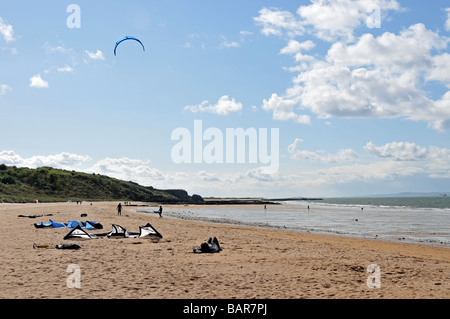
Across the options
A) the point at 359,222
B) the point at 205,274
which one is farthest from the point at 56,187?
the point at 205,274

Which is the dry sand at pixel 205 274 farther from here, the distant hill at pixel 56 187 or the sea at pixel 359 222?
the distant hill at pixel 56 187

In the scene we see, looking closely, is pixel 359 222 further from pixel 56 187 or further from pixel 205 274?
pixel 56 187

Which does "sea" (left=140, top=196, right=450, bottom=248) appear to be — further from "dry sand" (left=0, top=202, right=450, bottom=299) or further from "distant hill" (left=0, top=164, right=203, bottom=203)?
"distant hill" (left=0, top=164, right=203, bottom=203)

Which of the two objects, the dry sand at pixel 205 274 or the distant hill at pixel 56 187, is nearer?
the dry sand at pixel 205 274

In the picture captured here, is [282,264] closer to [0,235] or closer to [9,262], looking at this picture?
[9,262]

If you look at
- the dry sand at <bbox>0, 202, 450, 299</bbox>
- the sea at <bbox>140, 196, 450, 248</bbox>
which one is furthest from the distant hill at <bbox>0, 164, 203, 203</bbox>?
the dry sand at <bbox>0, 202, 450, 299</bbox>

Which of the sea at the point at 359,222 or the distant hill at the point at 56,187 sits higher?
the distant hill at the point at 56,187

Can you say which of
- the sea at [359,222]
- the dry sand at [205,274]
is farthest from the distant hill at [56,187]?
the dry sand at [205,274]

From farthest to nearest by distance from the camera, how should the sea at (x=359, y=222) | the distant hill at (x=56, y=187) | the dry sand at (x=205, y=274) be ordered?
the distant hill at (x=56, y=187)
the sea at (x=359, y=222)
the dry sand at (x=205, y=274)

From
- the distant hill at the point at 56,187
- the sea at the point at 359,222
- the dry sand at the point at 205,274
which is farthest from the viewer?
the distant hill at the point at 56,187

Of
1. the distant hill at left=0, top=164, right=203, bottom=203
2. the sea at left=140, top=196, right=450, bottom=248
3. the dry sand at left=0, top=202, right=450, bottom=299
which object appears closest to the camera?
the dry sand at left=0, top=202, right=450, bottom=299

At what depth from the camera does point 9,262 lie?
455 inches
